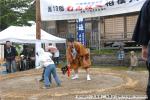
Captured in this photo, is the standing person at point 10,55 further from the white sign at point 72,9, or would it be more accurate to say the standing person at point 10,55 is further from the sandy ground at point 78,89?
the sandy ground at point 78,89

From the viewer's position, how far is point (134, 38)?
535 cm

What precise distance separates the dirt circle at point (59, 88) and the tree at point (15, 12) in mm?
24973

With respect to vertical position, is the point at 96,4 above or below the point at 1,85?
above

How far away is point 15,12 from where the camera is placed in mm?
41094

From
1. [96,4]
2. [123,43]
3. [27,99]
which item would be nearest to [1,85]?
[27,99]

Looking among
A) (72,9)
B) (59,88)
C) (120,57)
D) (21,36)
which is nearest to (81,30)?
(120,57)

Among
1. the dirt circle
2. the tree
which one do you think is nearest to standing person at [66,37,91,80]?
the dirt circle

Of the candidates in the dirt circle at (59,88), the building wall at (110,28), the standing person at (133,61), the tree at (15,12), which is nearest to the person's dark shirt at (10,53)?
the dirt circle at (59,88)

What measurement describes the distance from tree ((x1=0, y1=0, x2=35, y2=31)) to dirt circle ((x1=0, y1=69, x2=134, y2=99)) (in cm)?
2497

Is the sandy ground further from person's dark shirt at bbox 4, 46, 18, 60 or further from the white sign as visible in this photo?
person's dark shirt at bbox 4, 46, 18, 60

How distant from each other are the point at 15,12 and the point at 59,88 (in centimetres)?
3048

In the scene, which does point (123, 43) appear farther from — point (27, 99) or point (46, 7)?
point (27, 99)

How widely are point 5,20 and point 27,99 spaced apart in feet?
101

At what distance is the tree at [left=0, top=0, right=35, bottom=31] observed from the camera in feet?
131
